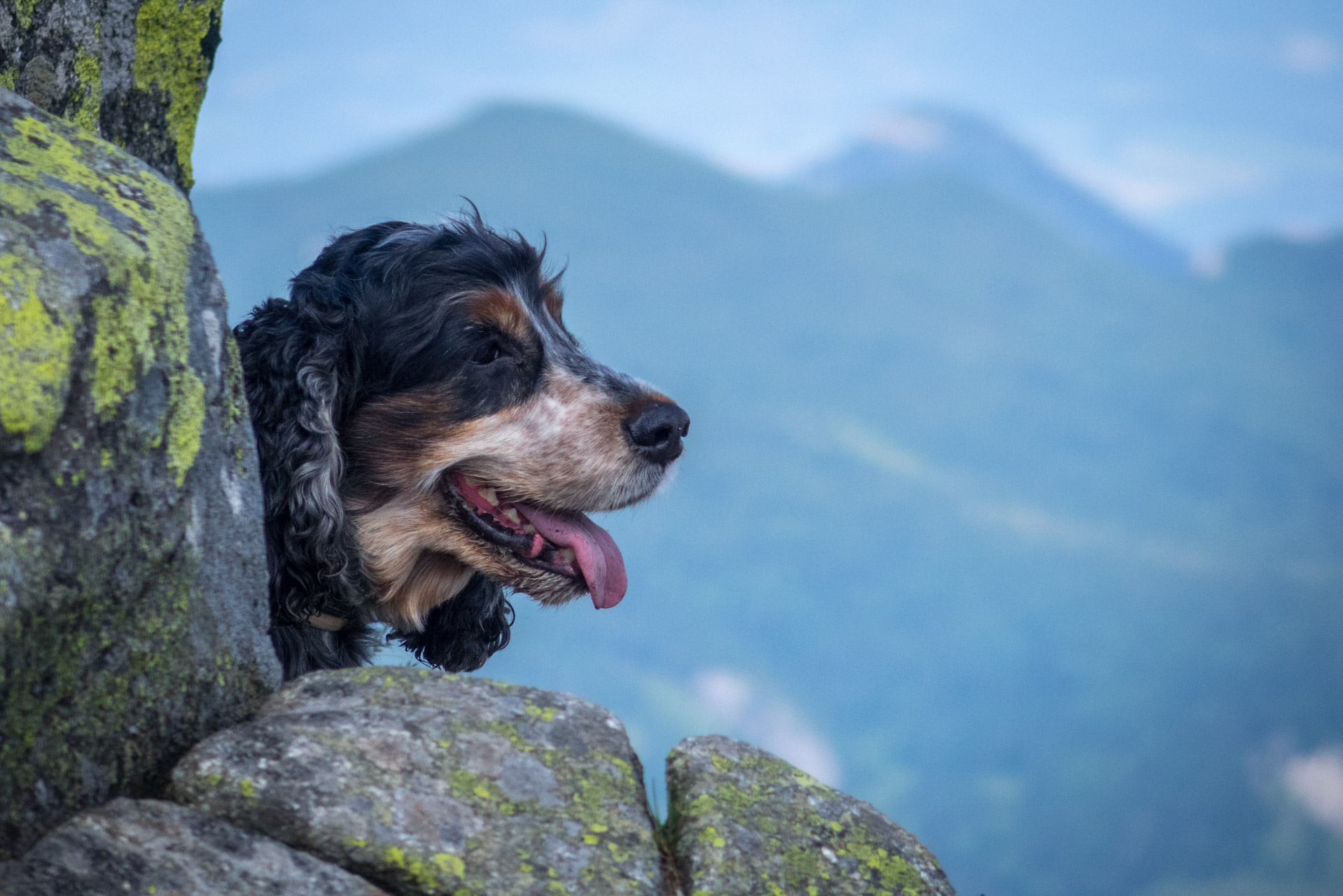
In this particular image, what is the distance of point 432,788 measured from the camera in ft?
9.33

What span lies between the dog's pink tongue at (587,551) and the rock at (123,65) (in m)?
2.27

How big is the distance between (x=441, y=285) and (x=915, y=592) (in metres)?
123

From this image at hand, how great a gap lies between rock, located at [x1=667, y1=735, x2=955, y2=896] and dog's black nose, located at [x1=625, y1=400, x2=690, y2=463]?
145 centimetres

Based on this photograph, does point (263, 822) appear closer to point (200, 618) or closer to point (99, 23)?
point (200, 618)

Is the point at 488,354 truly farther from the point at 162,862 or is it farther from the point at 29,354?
the point at 162,862

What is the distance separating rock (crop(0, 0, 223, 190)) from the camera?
396 cm

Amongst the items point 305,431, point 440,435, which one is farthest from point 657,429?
point 305,431

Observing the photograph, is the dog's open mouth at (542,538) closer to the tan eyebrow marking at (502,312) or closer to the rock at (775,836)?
the tan eyebrow marking at (502,312)

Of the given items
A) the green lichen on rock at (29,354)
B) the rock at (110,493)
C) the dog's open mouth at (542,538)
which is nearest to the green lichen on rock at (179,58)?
the rock at (110,493)

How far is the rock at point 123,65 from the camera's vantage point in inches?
156

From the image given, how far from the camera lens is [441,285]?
4.46m

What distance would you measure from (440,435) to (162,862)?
222cm

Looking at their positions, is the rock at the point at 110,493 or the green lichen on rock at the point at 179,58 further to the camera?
the green lichen on rock at the point at 179,58

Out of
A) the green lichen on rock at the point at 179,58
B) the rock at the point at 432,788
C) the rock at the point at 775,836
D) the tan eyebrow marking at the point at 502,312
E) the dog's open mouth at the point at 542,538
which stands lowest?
the rock at the point at 432,788
